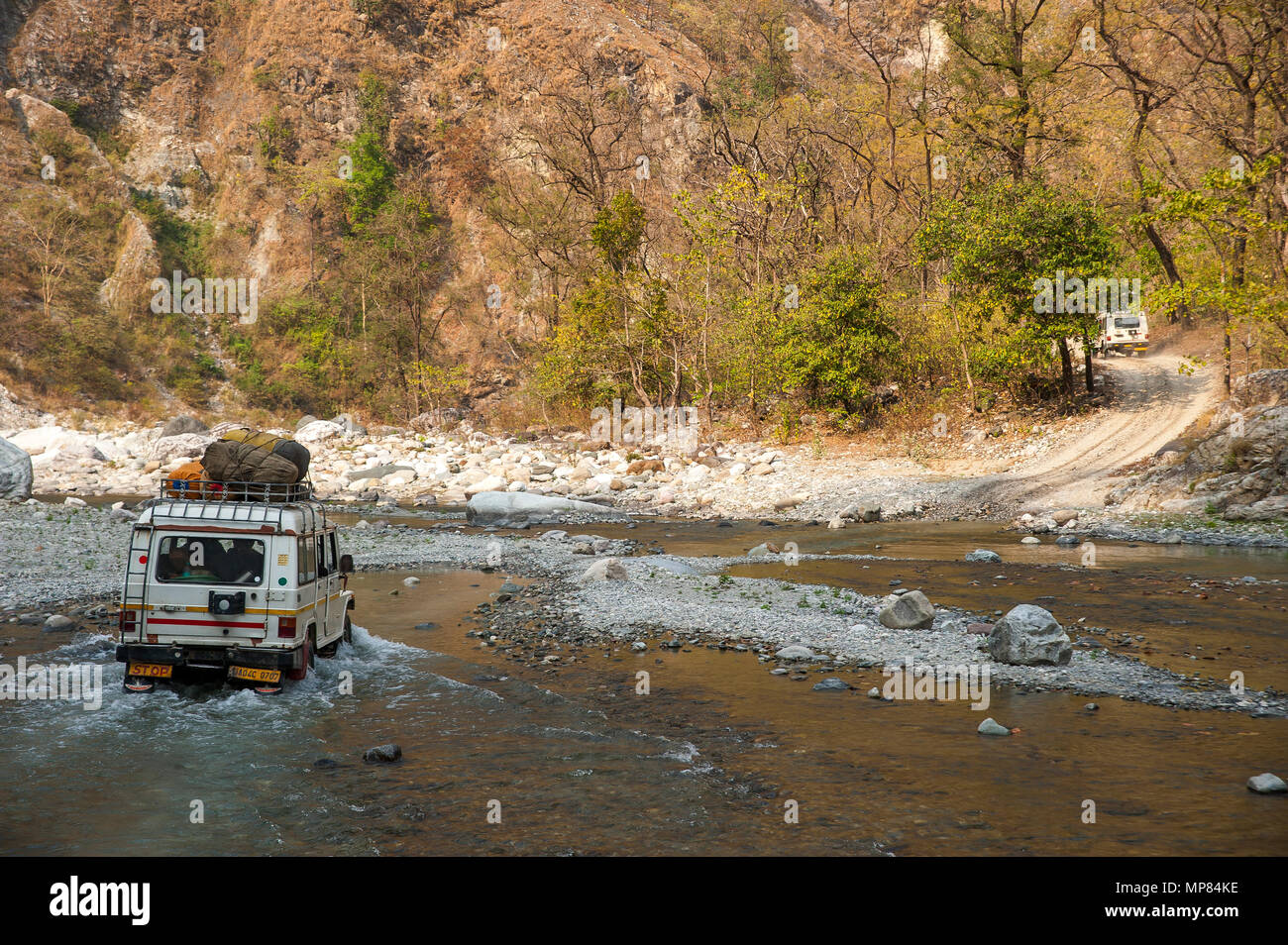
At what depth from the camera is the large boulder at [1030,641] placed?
11586 millimetres

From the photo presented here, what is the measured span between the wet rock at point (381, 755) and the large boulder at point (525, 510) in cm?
1798

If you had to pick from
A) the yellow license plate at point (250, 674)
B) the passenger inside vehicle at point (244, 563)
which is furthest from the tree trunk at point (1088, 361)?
the yellow license plate at point (250, 674)

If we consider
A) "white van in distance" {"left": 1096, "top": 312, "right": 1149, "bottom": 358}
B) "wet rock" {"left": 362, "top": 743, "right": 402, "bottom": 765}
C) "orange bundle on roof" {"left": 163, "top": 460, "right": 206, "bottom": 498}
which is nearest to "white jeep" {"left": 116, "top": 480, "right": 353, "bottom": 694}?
"orange bundle on roof" {"left": 163, "top": 460, "right": 206, "bottom": 498}

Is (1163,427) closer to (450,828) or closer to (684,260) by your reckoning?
(684,260)

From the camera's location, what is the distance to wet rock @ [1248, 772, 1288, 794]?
7.69 metres

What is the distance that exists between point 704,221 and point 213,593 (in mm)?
34123

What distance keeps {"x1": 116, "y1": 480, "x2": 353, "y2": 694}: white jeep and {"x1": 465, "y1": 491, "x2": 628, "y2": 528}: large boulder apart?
17049mm

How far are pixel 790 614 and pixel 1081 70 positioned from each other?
105ft

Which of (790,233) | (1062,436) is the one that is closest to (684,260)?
(790,233)

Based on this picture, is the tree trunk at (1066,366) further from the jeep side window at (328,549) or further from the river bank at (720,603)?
the jeep side window at (328,549)

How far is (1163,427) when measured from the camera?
2989 cm

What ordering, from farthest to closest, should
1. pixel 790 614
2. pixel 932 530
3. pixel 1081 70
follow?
pixel 1081 70 < pixel 932 530 < pixel 790 614

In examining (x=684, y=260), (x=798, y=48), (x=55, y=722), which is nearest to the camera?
(x=55, y=722)

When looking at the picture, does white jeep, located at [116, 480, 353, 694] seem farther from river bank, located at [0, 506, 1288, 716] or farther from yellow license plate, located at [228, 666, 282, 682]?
river bank, located at [0, 506, 1288, 716]
